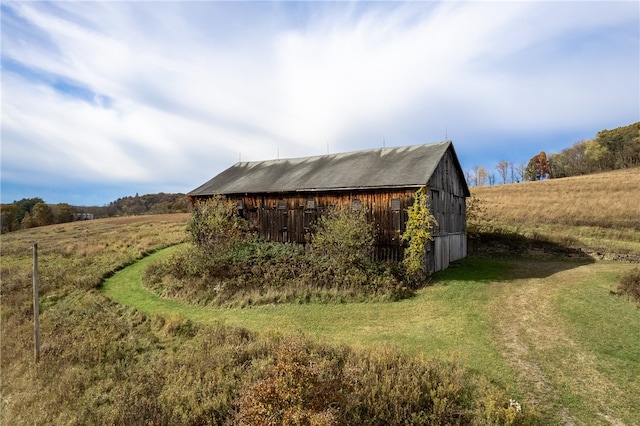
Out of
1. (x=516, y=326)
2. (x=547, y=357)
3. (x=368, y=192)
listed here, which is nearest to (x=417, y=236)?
(x=368, y=192)

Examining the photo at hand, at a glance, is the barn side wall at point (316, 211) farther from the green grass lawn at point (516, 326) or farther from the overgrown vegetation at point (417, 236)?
the green grass lawn at point (516, 326)

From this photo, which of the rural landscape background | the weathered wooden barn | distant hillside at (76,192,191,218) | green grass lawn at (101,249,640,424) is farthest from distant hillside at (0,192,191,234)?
green grass lawn at (101,249,640,424)

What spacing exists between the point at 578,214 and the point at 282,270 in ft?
110

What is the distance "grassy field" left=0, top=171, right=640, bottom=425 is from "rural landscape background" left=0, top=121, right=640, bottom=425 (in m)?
0.07

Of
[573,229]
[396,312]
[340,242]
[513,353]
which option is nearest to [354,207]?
[340,242]

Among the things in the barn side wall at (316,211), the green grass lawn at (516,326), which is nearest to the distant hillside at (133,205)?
the barn side wall at (316,211)

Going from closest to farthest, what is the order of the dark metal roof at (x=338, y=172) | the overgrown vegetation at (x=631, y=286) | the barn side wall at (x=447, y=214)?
the overgrown vegetation at (x=631, y=286)
the dark metal roof at (x=338, y=172)
the barn side wall at (x=447, y=214)

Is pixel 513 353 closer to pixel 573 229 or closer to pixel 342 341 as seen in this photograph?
pixel 342 341

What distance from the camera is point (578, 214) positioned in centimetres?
3747

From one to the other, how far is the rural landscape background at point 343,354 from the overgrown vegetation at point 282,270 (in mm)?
644

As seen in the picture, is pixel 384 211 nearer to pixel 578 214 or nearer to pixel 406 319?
pixel 406 319

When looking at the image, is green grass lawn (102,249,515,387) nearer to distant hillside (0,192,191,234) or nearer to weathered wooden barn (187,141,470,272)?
weathered wooden barn (187,141,470,272)

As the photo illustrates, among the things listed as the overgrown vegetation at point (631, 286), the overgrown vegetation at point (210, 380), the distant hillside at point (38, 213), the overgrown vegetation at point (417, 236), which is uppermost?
the distant hillside at point (38, 213)

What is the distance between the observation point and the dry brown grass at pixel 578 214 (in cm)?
3023
